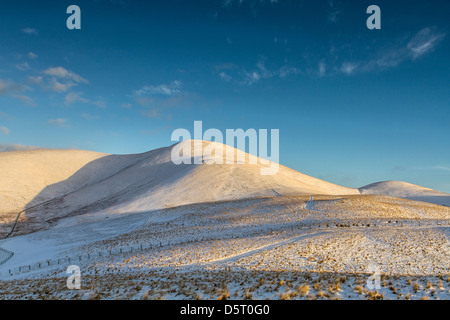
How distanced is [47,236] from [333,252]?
47694 mm

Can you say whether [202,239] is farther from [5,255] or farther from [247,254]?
[5,255]

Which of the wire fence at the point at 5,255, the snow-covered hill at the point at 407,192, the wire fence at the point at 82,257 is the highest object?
the snow-covered hill at the point at 407,192

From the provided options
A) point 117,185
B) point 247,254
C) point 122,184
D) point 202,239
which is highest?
point 122,184

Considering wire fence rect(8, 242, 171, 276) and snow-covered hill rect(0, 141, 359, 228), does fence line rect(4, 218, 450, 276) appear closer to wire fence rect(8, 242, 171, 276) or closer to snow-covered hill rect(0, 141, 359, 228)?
wire fence rect(8, 242, 171, 276)

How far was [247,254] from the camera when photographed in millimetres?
22875

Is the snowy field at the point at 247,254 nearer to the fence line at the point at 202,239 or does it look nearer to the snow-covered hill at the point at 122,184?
the fence line at the point at 202,239

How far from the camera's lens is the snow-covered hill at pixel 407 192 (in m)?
107

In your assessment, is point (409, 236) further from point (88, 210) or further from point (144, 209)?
point (88, 210)

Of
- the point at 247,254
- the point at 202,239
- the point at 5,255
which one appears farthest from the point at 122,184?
the point at 247,254

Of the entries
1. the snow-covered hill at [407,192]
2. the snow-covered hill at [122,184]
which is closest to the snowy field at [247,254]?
the snow-covered hill at [122,184]

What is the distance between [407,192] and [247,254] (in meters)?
133

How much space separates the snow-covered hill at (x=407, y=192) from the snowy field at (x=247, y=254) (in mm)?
75347
